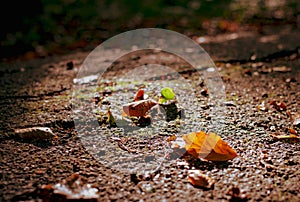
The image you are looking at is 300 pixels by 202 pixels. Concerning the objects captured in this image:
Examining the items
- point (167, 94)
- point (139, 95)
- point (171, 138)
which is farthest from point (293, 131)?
point (139, 95)

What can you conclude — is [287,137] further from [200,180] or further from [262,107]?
[200,180]

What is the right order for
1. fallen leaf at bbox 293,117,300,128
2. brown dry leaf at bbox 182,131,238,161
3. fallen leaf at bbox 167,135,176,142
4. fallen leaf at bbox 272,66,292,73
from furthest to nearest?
fallen leaf at bbox 272,66,292,73, fallen leaf at bbox 293,117,300,128, fallen leaf at bbox 167,135,176,142, brown dry leaf at bbox 182,131,238,161

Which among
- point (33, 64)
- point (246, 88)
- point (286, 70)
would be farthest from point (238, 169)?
point (33, 64)

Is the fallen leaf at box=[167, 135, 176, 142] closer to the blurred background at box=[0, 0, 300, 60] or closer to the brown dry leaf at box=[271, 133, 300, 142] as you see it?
the brown dry leaf at box=[271, 133, 300, 142]

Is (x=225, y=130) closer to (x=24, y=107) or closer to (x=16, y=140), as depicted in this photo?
(x=16, y=140)

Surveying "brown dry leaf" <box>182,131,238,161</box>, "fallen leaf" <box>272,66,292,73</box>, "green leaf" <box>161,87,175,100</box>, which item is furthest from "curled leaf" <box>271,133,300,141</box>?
"fallen leaf" <box>272,66,292,73</box>

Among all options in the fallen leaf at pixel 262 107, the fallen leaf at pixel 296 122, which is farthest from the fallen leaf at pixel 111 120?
the fallen leaf at pixel 296 122

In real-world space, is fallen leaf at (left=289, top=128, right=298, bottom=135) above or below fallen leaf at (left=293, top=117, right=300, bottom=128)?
below
